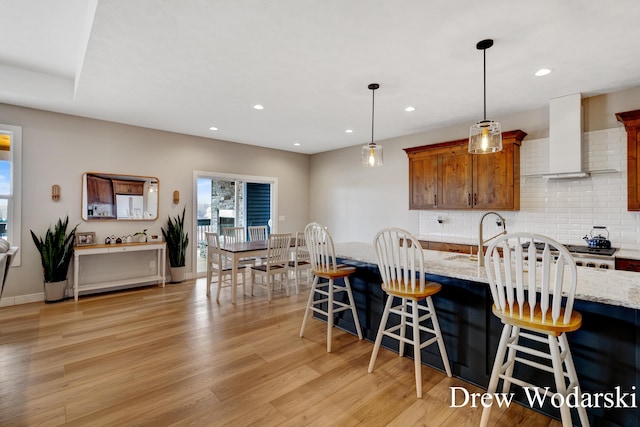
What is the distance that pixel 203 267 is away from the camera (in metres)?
5.90

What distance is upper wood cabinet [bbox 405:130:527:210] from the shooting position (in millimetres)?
4004

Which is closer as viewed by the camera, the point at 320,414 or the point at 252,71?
the point at 320,414

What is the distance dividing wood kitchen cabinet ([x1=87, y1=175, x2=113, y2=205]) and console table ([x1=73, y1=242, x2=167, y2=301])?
72cm

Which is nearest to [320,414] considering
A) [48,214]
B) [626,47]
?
[626,47]

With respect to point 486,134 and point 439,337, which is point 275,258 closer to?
point 439,337

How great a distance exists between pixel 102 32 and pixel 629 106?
511 centimetres

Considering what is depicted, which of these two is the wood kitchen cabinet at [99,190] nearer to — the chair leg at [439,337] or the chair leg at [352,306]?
the chair leg at [352,306]

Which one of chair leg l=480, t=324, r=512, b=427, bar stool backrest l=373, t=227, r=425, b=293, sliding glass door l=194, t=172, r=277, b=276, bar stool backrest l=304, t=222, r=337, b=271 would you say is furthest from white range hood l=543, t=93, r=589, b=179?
sliding glass door l=194, t=172, r=277, b=276

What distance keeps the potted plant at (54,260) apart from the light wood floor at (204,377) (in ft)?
1.67

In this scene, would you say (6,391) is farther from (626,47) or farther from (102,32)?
(626,47)

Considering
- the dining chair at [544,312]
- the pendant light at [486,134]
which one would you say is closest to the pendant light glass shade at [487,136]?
the pendant light at [486,134]

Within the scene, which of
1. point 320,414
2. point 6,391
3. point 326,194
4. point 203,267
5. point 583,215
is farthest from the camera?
point 326,194

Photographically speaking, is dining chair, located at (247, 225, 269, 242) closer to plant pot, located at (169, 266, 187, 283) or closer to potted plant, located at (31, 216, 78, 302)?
plant pot, located at (169, 266, 187, 283)

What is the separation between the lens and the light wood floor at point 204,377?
77.4 inches
